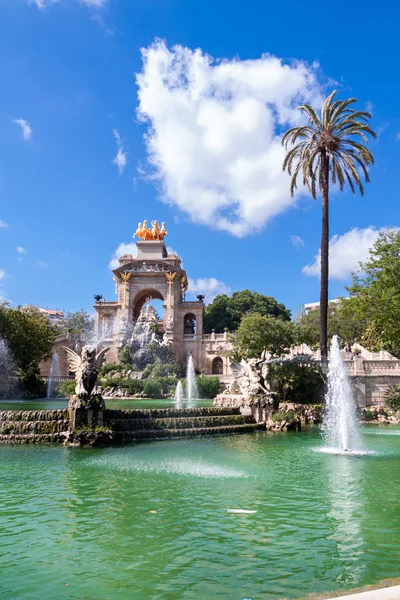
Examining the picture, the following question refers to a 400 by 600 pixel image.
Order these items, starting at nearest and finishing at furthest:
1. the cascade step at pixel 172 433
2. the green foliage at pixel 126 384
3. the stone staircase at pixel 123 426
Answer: the stone staircase at pixel 123 426
the cascade step at pixel 172 433
the green foliage at pixel 126 384

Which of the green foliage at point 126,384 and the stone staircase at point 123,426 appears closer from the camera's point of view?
the stone staircase at point 123,426

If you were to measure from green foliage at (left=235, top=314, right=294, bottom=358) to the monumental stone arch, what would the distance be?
2355 cm

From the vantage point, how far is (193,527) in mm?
7848

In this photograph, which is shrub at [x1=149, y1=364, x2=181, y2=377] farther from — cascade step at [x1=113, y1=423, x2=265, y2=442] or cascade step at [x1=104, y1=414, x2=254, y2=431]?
cascade step at [x1=113, y1=423, x2=265, y2=442]

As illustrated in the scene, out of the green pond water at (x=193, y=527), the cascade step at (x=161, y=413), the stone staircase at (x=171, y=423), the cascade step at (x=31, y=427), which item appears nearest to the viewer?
the green pond water at (x=193, y=527)

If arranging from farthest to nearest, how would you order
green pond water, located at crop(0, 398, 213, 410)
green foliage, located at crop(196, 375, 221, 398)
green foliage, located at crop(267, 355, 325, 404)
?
green foliage, located at crop(196, 375, 221, 398) → green pond water, located at crop(0, 398, 213, 410) → green foliage, located at crop(267, 355, 325, 404)

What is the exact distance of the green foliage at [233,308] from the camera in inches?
3166

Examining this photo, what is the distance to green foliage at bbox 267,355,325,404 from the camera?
2600 cm

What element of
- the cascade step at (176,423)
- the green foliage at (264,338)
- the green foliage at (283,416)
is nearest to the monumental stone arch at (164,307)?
the green foliage at (264,338)

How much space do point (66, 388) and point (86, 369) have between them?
25219 millimetres

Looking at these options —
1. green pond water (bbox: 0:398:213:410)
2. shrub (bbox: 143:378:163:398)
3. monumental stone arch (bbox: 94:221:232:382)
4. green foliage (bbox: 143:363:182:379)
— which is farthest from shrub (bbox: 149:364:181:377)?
green pond water (bbox: 0:398:213:410)

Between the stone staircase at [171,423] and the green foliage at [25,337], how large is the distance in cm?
2512

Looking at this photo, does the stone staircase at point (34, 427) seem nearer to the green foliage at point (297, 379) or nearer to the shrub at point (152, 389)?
the green foliage at point (297, 379)

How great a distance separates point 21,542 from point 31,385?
40.3m
